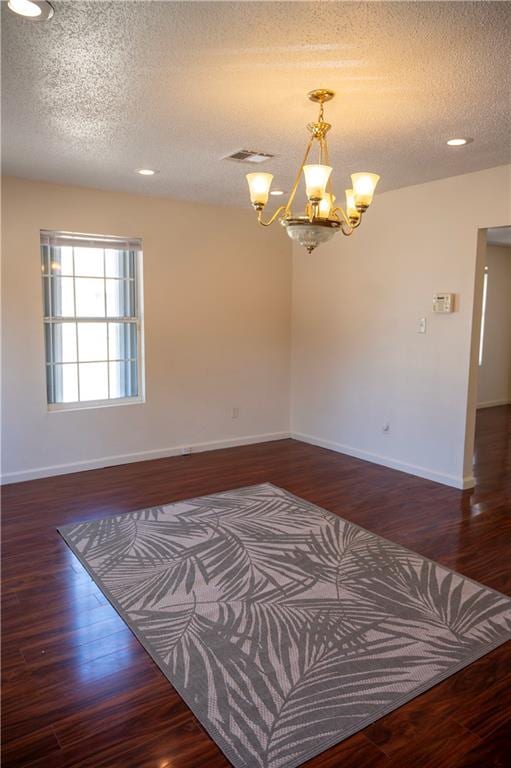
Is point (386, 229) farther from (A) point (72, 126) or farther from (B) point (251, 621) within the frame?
(B) point (251, 621)

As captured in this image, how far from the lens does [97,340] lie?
16.4ft

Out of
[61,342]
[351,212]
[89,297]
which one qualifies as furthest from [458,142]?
[61,342]

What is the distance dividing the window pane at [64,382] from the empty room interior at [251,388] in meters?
0.03

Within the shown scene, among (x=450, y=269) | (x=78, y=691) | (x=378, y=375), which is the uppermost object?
(x=450, y=269)

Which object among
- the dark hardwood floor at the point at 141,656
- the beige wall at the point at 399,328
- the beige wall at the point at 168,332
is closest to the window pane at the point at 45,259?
the beige wall at the point at 168,332

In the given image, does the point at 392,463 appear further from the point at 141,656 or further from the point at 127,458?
the point at 141,656

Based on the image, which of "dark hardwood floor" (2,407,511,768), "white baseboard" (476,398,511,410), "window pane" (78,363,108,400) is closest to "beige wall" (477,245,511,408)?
"white baseboard" (476,398,511,410)

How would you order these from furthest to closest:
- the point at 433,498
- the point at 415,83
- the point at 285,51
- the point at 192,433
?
the point at 192,433 → the point at 433,498 → the point at 415,83 → the point at 285,51

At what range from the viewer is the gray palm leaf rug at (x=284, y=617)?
1.95m

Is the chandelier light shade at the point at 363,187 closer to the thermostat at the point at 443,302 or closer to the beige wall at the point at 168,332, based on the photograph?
the thermostat at the point at 443,302

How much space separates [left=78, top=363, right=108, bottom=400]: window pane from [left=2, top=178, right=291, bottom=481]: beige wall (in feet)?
0.72

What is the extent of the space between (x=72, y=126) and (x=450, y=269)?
306 cm

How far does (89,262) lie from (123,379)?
1170 mm

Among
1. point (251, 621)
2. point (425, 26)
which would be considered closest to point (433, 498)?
point (251, 621)
